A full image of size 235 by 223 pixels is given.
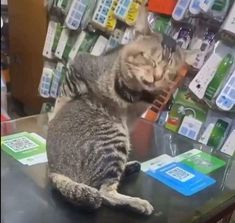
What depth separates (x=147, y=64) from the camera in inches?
23.0

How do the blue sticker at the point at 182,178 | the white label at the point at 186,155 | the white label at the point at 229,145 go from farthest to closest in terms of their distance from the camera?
the white label at the point at 229,145
the white label at the point at 186,155
the blue sticker at the point at 182,178

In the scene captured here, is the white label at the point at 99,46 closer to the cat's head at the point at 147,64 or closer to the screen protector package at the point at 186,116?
the cat's head at the point at 147,64

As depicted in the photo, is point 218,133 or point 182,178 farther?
point 218,133

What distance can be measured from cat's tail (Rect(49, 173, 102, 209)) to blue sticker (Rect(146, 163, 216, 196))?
0.52 ft

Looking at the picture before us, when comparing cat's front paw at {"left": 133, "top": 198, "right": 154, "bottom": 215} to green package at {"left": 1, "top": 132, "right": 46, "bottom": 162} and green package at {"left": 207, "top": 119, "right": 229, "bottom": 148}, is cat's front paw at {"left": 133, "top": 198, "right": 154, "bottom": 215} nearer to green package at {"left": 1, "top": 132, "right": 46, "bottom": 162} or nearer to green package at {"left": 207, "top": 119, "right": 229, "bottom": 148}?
green package at {"left": 1, "top": 132, "right": 46, "bottom": 162}

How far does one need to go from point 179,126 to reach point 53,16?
20.2 inches

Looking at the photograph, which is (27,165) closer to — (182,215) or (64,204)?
(64,204)

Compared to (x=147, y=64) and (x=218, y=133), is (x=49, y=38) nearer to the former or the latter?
(x=147, y=64)

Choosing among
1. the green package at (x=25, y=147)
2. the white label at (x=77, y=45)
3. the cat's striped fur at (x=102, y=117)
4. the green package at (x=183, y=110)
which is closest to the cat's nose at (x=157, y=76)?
the cat's striped fur at (x=102, y=117)

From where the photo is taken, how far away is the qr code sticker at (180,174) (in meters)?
0.72

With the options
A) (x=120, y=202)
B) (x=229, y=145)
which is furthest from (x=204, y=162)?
(x=120, y=202)

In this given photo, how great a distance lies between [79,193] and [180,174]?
9.0 inches

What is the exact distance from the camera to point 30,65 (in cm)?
56

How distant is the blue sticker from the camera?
69 centimetres
